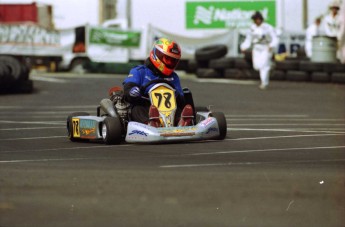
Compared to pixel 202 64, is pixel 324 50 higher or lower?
higher

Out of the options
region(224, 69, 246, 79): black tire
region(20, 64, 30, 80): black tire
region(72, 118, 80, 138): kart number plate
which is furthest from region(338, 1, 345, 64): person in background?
region(224, 69, 246, 79): black tire

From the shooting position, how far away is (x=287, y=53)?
31.0 m

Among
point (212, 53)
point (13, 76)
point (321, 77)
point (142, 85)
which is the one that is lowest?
point (321, 77)

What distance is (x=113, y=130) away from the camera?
10.8 meters

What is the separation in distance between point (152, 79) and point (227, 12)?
23636mm

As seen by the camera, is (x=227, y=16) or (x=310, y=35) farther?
(x=227, y=16)

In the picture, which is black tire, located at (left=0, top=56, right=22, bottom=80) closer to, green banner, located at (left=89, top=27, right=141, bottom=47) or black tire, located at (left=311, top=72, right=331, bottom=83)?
black tire, located at (left=311, top=72, right=331, bottom=83)

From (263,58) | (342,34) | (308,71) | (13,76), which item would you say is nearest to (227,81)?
(308,71)

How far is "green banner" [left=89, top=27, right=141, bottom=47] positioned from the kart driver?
71.8 ft

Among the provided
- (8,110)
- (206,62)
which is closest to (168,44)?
(8,110)

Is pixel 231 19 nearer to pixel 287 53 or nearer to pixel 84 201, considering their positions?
pixel 287 53

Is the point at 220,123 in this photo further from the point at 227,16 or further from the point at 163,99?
the point at 227,16

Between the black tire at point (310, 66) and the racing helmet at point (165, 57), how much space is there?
44.4ft

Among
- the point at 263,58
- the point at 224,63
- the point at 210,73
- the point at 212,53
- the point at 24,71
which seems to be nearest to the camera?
the point at 24,71
